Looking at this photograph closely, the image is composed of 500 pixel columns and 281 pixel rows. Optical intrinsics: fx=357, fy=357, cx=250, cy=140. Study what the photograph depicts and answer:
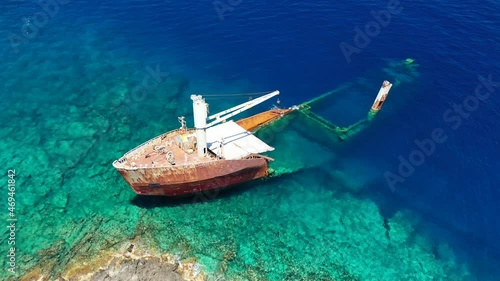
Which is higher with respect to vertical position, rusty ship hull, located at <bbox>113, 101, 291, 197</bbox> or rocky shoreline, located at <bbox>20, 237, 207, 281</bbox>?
rusty ship hull, located at <bbox>113, 101, 291, 197</bbox>

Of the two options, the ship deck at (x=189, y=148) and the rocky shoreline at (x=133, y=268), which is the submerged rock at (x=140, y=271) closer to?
the rocky shoreline at (x=133, y=268)

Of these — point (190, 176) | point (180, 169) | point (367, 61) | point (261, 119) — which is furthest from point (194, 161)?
point (367, 61)

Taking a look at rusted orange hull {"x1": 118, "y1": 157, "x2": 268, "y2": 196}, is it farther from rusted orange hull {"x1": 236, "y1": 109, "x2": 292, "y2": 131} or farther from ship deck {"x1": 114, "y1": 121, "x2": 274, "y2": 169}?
rusted orange hull {"x1": 236, "y1": 109, "x2": 292, "y2": 131}

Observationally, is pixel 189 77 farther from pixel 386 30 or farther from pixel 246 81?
pixel 386 30

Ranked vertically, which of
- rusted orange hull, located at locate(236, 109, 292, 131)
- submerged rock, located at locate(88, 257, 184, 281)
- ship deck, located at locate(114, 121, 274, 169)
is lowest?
submerged rock, located at locate(88, 257, 184, 281)

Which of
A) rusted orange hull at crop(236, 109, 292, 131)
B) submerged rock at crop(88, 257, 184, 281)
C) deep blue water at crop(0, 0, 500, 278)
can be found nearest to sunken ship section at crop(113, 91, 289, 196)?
rusted orange hull at crop(236, 109, 292, 131)

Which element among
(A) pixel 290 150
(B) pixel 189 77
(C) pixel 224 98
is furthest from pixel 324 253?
(B) pixel 189 77

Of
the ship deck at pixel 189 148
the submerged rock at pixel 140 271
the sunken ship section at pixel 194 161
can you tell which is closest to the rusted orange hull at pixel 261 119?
the ship deck at pixel 189 148
